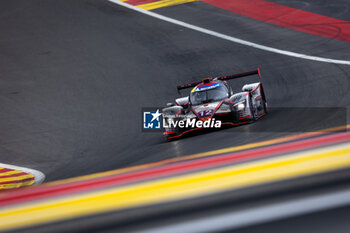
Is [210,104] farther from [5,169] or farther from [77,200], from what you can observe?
[77,200]

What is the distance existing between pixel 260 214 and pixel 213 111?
783 centimetres

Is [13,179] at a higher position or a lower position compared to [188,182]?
lower

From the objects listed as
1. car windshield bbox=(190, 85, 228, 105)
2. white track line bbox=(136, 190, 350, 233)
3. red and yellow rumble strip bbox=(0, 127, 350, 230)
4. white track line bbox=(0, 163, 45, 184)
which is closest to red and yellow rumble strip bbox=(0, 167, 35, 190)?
white track line bbox=(0, 163, 45, 184)

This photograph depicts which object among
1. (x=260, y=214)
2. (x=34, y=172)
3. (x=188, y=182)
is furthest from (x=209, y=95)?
(x=260, y=214)

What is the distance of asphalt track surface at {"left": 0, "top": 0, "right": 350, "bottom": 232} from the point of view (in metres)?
9.73

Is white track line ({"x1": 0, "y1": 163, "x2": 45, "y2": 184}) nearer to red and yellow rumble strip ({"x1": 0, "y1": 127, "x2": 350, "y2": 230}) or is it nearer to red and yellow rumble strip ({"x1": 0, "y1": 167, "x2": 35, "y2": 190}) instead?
red and yellow rumble strip ({"x1": 0, "y1": 167, "x2": 35, "y2": 190})

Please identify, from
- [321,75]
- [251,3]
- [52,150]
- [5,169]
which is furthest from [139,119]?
[251,3]

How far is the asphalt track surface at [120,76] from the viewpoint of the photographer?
383 inches

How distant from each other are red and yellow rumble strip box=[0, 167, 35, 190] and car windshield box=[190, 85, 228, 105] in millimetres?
4089

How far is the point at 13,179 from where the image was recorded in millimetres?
A: 8922

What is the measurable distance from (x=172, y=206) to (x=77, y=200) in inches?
19.3

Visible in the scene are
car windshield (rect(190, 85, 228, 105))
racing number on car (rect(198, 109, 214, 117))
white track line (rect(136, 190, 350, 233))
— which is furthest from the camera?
car windshield (rect(190, 85, 228, 105))

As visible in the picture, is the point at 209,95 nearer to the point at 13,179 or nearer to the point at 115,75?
the point at 13,179

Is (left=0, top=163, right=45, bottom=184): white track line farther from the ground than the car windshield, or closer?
closer
